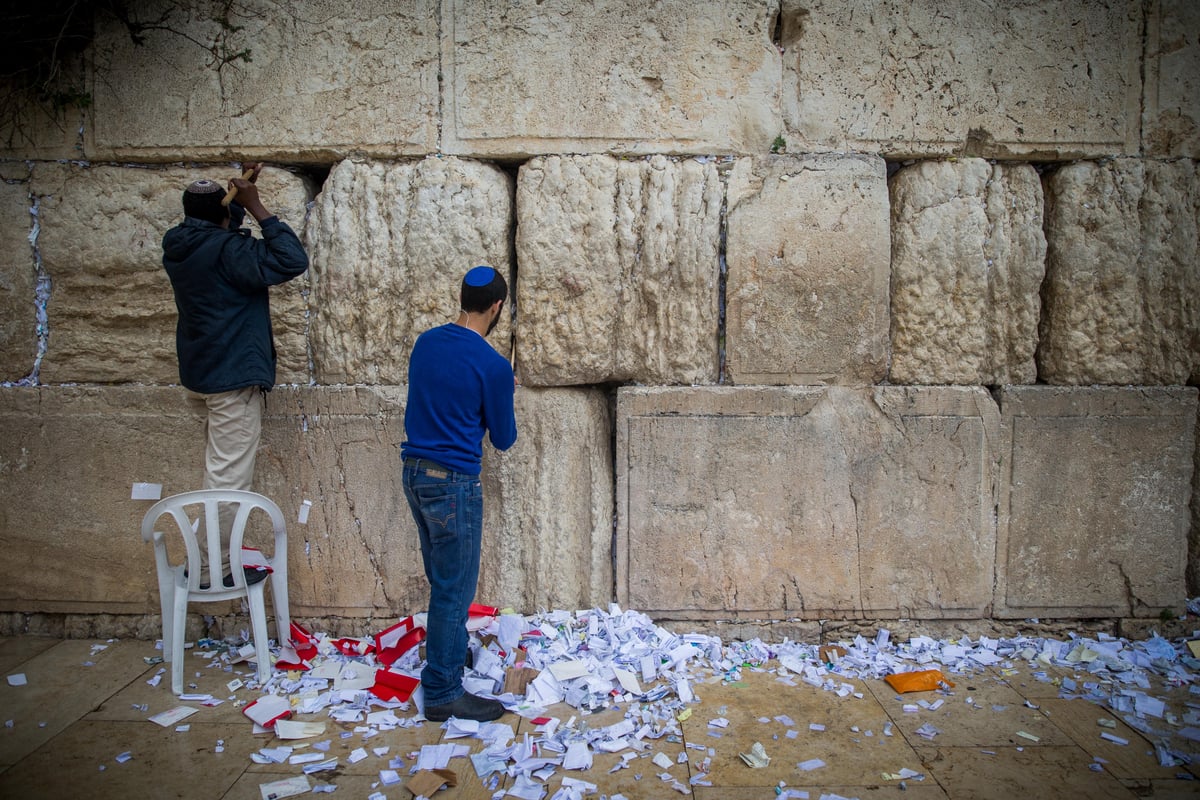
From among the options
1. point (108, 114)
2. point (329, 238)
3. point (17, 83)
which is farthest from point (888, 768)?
point (17, 83)

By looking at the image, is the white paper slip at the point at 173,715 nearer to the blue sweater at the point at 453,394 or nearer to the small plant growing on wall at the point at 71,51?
the blue sweater at the point at 453,394

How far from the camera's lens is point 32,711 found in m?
3.07

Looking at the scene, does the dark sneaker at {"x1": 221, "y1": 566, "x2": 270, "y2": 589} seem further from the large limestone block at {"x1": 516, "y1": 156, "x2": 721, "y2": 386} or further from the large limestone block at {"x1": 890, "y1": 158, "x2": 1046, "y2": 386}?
the large limestone block at {"x1": 890, "y1": 158, "x2": 1046, "y2": 386}

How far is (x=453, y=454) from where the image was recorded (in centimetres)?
287

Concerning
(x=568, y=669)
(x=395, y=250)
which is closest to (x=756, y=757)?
(x=568, y=669)

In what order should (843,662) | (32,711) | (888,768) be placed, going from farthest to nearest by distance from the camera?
(843,662) → (32,711) → (888,768)

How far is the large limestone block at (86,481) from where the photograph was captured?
3664 millimetres

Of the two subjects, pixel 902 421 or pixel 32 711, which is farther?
pixel 902 421

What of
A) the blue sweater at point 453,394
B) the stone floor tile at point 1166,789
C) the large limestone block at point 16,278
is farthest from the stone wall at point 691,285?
the stone floor tile at point 1166,789

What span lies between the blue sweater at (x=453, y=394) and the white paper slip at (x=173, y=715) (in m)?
1.39

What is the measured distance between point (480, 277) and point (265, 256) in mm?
994

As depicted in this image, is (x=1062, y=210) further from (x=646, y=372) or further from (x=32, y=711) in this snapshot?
(x=32, y=711)

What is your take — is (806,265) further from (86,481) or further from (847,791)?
(86,481)

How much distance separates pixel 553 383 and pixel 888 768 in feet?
6.95
